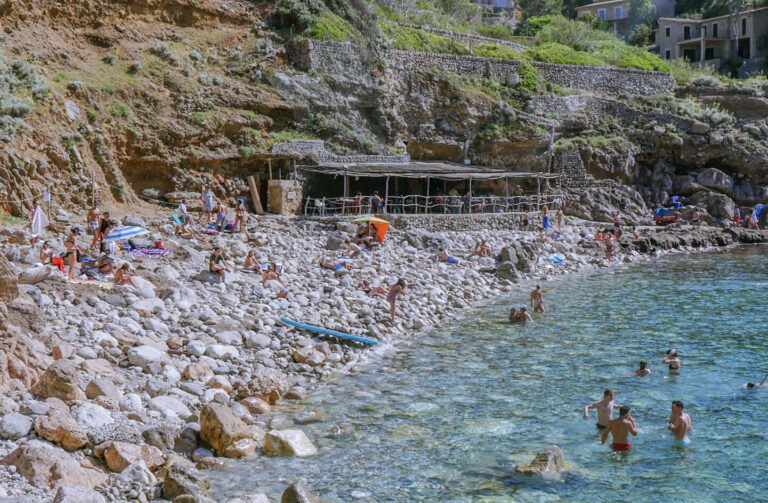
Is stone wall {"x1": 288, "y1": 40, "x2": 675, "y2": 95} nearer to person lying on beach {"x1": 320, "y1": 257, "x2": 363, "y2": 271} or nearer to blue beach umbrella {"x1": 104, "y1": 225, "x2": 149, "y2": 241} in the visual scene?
person lying on beach {"x1": 320, "y1": 257, "x2": 363, "y2": 271}

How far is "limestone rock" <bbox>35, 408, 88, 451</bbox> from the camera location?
28.7 feet

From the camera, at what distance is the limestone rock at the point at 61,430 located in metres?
8.73

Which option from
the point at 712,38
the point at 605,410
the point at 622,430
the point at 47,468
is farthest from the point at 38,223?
the point at 712,38

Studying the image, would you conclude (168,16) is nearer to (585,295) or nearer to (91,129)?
(91,129)

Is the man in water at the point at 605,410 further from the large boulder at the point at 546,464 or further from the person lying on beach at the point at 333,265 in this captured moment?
the person lying on beach at the point at 333,265

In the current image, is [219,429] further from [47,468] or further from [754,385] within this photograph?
[754,385]

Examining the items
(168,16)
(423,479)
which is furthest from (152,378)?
(168,16)

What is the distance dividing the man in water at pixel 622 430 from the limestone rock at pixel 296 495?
4.82 m

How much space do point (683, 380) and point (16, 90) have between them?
68.0 feet

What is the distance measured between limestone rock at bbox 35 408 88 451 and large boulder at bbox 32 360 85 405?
2.17ft

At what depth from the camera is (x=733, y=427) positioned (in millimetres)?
11438

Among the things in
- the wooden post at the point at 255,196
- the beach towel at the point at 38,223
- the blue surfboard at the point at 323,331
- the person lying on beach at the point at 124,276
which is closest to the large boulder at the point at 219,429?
the blue surfboard at the point at 323,331

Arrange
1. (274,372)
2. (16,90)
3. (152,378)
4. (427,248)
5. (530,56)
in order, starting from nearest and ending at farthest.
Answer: (152,378), (274,372), (16,90), (427,248), (530,56)

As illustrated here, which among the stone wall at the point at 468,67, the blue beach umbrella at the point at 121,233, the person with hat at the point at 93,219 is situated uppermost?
the stone wall at the point at 468,67
